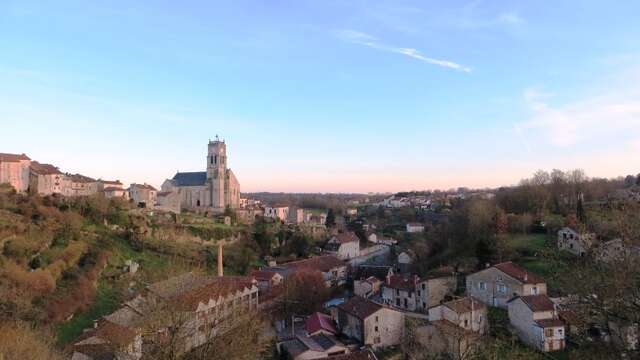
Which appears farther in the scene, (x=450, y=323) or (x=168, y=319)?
(x=450, y=323)

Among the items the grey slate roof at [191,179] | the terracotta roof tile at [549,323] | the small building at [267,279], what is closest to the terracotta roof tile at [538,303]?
the terracotta roof tile at [549,323]

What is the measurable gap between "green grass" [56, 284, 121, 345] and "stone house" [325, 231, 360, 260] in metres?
24.2

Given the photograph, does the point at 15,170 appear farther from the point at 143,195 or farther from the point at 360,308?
the point at 360,308

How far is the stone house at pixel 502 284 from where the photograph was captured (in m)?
26.6

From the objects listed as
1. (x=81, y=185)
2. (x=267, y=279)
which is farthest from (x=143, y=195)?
(x=267, y=279)

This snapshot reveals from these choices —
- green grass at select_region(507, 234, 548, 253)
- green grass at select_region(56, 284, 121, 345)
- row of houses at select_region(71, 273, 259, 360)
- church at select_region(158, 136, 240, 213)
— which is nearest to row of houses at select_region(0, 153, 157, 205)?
church at select_region(158, 136, 240, 213)

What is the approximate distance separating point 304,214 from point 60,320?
187 ft

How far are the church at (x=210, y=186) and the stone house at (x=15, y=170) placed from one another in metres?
17.5

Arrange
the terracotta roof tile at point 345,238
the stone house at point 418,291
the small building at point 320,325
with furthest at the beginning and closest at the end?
the terracotta roof tile at point 345,238 → the stone house at point 418,291 → the small building at point 320,325

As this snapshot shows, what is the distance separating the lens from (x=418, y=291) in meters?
29.0

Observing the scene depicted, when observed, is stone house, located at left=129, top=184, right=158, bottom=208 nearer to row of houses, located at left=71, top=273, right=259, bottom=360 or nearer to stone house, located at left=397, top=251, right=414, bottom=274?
row of houses, located at left=71, top=273, right=259, bottom=360

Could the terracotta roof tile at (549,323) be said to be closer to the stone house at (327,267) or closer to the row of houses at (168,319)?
the row of houses at (168,319)

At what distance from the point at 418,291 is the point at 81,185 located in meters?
41.0

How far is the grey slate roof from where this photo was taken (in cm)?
6284
